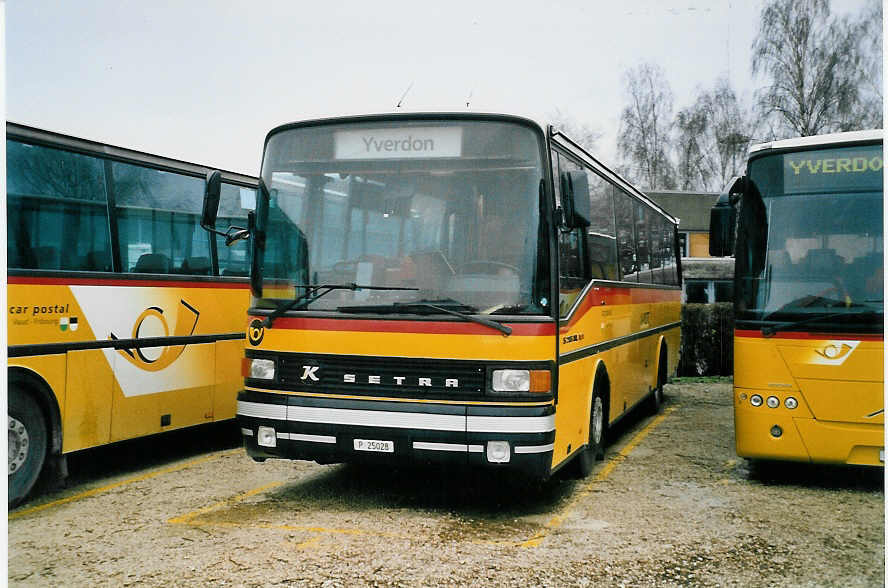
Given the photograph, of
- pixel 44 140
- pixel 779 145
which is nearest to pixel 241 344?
pixel 44 140

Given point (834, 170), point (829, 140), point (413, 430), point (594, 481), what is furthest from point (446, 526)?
point (829, 140)

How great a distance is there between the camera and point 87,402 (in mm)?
7766

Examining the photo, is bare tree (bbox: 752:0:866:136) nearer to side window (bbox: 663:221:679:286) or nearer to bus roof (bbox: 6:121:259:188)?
side window (bbox: 663:221:679:286)

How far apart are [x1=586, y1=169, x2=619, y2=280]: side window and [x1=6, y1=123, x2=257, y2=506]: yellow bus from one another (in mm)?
3868

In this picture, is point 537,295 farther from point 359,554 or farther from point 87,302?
point 87,302

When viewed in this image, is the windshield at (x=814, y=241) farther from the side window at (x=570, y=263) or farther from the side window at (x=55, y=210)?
the side window at (x=55, y=210)

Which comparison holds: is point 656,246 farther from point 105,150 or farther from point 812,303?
point 105,150

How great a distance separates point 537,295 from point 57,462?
4336 mm

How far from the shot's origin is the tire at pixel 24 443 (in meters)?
7.05

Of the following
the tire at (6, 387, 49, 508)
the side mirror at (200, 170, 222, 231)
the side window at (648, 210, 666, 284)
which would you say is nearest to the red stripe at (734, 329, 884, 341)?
the side mirror at (200, 170, 222, 231)

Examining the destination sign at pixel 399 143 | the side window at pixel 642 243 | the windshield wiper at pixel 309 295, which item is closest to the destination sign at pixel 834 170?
the destination sign at pixel 399 143

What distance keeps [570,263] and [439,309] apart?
1372 millimetres

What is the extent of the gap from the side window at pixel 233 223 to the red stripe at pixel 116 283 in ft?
0.47

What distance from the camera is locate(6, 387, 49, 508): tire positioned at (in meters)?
7.05
